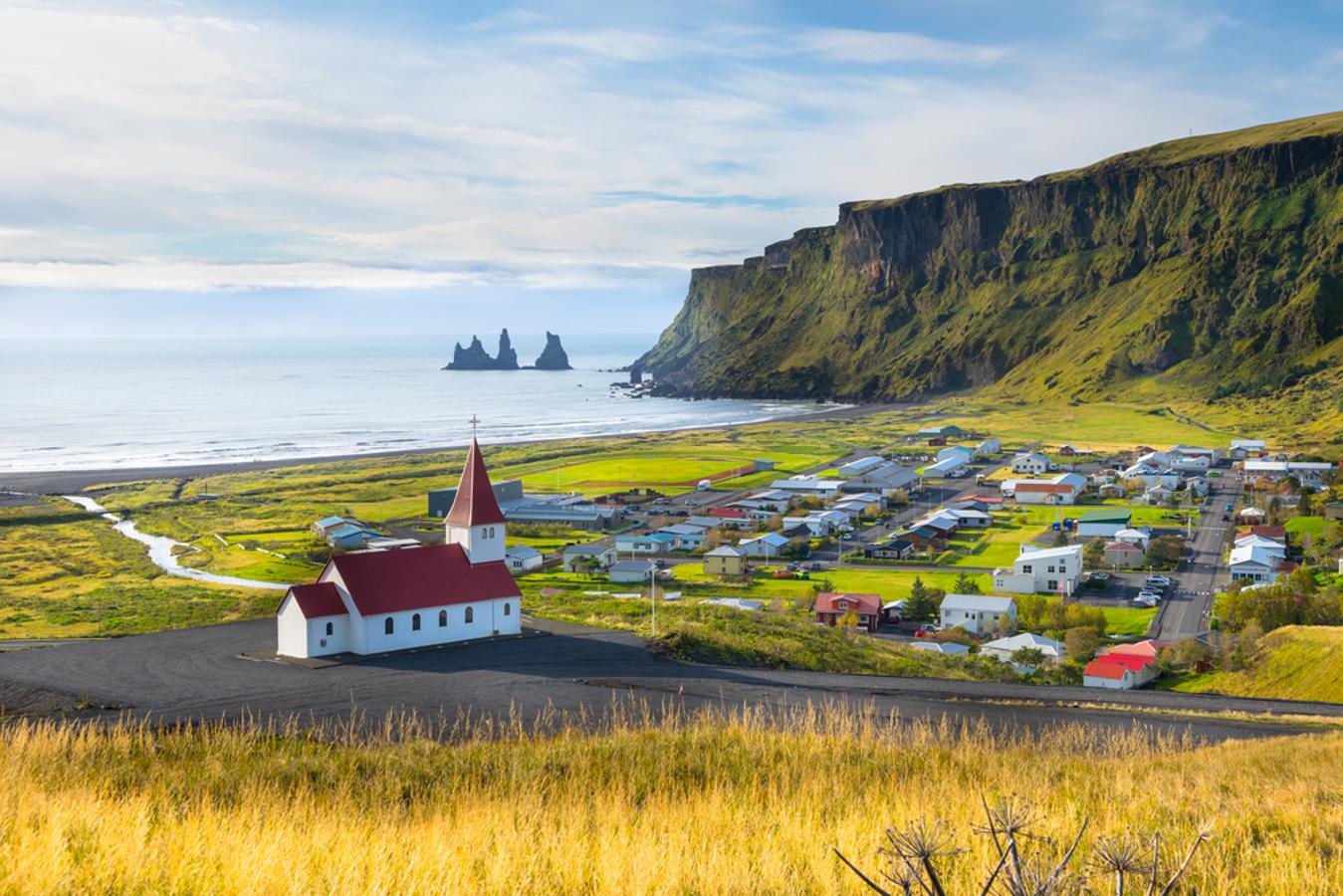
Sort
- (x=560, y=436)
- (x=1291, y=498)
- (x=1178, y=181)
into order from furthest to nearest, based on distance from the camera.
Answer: (x=1178, y=181) < (x=560, y=436) < (x=1291, y=498)

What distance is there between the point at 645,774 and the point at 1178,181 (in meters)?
192

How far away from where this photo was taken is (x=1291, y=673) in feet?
100

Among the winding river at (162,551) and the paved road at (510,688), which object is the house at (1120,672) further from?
the winding river at (162,551)

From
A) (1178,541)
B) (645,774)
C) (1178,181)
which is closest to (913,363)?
(1178,181)

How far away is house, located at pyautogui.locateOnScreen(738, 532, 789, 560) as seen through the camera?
5659cm

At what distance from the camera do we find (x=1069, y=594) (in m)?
47.4

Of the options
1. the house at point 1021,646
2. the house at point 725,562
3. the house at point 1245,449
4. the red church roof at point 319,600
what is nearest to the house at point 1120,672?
the house at point 1021,646

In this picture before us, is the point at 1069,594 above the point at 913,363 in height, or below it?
below

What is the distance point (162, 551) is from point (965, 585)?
42909 millimetres

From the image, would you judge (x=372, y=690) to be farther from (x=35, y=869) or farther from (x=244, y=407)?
(x=244, y=407)

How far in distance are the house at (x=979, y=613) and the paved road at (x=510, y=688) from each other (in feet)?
52.9

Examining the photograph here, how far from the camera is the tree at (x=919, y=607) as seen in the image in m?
42.8

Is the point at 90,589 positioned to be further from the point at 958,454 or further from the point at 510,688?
the point at 958,454

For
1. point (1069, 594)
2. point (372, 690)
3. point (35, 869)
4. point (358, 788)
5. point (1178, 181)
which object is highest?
point (1178, 181)
